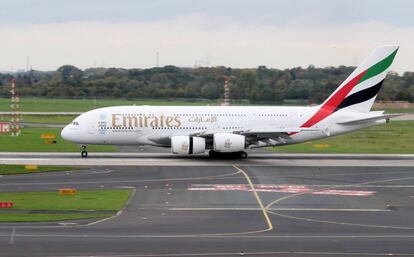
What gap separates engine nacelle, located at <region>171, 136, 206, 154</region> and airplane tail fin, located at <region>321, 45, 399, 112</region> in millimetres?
9509

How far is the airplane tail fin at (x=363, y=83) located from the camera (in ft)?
188

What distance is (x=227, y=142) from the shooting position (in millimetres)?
53719

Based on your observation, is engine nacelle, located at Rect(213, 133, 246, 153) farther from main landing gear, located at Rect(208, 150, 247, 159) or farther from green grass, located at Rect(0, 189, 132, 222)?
green grass, located at Rect(0, 189, 132, 222)

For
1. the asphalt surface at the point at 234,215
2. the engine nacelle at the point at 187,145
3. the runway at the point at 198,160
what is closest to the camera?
the asphalt surface at the point at 234,215

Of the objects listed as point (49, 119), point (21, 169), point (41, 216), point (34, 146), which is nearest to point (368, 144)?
point (34, 146)

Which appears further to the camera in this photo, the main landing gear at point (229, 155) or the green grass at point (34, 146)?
the green grass at point (34, 146)

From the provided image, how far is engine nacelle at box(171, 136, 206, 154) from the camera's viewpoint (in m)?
53.2

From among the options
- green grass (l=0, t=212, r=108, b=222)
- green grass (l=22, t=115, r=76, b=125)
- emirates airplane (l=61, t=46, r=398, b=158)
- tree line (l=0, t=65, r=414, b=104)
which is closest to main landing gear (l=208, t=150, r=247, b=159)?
emirates airplane (l=61, t=46, r=398, b=158)

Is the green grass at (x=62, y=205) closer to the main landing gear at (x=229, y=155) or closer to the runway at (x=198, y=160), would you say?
the runway at (x=198, y=160)

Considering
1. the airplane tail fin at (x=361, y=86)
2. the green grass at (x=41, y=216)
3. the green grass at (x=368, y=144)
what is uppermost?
the airplane tail fin at (x=361, y=86)

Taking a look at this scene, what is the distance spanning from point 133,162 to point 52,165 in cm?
538

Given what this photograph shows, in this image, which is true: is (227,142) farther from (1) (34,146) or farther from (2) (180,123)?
(1) (34,146)

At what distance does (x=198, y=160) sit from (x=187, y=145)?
1.77 m

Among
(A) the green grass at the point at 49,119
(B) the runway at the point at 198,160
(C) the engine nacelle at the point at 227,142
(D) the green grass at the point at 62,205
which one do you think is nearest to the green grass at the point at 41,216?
(D) the green grass at the point at 62,205
